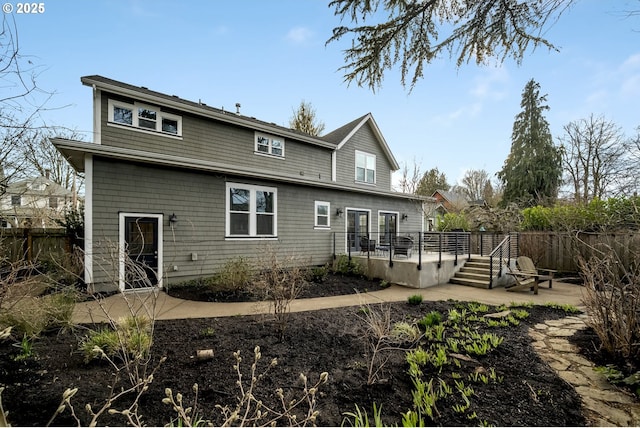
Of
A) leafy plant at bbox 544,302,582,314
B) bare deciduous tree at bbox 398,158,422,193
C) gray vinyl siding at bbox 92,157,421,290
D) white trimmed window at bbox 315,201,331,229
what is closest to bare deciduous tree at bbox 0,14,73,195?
gray vinyl siding at bbox 92,157,421,290

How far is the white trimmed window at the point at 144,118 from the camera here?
891 cm

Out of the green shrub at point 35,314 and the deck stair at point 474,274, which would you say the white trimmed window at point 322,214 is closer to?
the deck stair at point 474,274

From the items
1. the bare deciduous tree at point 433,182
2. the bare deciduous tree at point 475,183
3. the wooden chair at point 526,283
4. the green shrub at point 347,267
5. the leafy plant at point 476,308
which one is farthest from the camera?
the bare deciduous tree at point 433,182

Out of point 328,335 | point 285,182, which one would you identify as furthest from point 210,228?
point 328,335

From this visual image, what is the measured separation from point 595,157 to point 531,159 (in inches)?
231

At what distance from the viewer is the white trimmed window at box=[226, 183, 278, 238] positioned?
32.1 ft

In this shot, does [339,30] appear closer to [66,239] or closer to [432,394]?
[432,394]

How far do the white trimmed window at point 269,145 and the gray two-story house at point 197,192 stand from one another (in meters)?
0.04

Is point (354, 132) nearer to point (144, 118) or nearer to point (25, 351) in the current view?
point (144, 118)

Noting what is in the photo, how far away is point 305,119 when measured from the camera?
2447 cm

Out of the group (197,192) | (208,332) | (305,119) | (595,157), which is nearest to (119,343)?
(208,332)

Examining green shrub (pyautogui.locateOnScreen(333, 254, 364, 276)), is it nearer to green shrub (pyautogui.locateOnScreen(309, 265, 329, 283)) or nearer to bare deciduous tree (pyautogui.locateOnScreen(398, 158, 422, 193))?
green shrub (pyautogui.locateOnScreen(309, 265, 329, 283))

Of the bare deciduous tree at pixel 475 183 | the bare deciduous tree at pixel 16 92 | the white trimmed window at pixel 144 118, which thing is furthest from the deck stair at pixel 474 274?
the bare deciduous tree at pixel 475 183

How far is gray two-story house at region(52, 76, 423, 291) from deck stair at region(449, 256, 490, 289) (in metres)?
3.27
